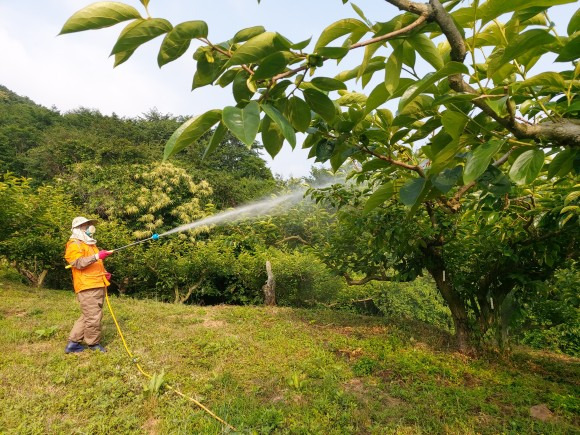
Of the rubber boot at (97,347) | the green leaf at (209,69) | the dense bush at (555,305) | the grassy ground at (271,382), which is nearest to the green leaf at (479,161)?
the green leaf at (209,69)

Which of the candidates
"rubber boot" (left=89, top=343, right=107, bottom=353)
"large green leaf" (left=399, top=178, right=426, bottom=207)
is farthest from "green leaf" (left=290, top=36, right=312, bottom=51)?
"rubber boot" (left=89, top=343, right=107, bottom=353)

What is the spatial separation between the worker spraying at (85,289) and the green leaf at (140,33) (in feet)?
13.7

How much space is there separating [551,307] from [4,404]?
21.1 ft

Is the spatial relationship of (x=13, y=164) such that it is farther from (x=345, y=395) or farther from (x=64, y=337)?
(x=345, y=395)

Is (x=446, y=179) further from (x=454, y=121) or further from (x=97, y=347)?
(x=97, y=347)

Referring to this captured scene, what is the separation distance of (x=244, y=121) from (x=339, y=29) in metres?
0.38

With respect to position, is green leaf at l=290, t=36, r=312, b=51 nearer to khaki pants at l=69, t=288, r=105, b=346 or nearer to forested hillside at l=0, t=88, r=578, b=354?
forested hillside at l=0, t=88, r=578, b=354

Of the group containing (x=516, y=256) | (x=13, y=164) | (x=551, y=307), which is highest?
(x=13, y=164)

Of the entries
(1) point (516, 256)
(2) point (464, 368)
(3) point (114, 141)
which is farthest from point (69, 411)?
(3) point (114, 141)

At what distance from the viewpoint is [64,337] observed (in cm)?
484

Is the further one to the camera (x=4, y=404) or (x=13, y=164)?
(x=13, y=164)

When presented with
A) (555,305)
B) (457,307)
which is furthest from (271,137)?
(555,305)

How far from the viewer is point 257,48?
1.98 feet

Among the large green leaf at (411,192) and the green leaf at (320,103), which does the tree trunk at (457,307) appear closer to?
the large green leaf at (411,192)
